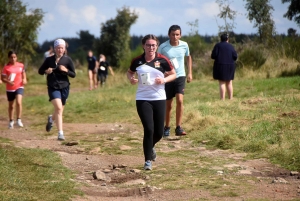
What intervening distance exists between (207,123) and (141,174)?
4202 millimetres

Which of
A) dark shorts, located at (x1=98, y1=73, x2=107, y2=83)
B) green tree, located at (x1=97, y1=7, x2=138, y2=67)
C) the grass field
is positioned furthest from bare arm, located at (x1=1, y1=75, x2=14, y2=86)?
green tree, located at (x1=97, y1=7, x2=138, y2=67)

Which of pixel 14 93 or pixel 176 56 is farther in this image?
pixel 14 93

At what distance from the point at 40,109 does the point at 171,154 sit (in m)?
10.2

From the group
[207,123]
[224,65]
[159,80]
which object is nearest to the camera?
[159,80]

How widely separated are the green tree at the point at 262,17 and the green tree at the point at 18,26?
36.4 feet

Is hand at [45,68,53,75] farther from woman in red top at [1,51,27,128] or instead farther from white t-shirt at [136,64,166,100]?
woman in red top at [1,51,27,128]

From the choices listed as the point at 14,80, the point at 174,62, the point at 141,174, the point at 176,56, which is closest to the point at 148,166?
the point at 141,174

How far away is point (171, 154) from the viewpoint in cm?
1013

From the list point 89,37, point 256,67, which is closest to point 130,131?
point 256,67

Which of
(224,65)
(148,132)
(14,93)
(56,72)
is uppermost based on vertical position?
(56,72)

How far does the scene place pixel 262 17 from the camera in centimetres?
2938

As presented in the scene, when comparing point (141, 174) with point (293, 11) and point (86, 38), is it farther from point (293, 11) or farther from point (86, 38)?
point (86, 38)

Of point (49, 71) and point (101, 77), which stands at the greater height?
point (49, 71)

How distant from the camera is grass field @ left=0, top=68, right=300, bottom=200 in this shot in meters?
8.13
